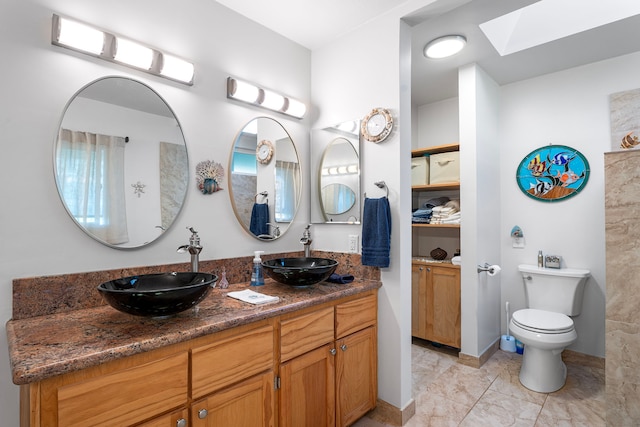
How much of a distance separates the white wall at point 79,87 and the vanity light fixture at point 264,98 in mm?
53

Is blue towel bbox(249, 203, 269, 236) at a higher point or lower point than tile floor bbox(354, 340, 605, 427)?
higher

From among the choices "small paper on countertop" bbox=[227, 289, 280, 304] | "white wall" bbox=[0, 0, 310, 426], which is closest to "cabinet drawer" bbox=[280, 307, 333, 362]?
"small paper on countertop" bbox=[227, 289, 280, 304]

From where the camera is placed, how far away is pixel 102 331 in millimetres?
1170

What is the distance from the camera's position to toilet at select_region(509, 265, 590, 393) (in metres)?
2.35

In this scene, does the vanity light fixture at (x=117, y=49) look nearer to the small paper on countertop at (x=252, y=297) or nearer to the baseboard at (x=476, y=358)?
the small paper on countertop at (x=252, y=297)

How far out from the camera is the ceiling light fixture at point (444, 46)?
7.78 ft

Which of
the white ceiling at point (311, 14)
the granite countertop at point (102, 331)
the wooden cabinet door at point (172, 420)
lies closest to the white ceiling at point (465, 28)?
the white ceiling at point (311, 14)

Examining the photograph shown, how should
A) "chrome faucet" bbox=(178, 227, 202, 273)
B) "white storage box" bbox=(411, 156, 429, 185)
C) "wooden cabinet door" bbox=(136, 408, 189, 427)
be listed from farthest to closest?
1. "white storage box" bbox=(411, 156, 429, 185)
2. "chrome faucet" bbox=(178, 227, 202, 273)
3. "wooden cabinet door" bbox=(136, 408, 189, 427)

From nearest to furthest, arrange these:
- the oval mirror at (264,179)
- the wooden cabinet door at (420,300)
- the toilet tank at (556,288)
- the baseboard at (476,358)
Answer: the oval mirror at (264,179), the toilet tank at (556,288), the baseboard at (476,358), the wooden cabinet door at (420,300)

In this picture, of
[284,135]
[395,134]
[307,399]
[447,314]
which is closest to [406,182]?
[395,134]

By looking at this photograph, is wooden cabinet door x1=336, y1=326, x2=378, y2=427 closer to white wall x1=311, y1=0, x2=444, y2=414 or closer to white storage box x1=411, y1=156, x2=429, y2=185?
white wall x1=311, y1=0, x2=444, y2=414

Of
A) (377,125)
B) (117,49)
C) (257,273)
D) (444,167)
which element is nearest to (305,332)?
(257,273)

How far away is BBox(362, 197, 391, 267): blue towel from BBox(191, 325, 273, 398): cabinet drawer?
0.83 metres

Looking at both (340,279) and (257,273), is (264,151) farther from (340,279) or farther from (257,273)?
(340,279)
